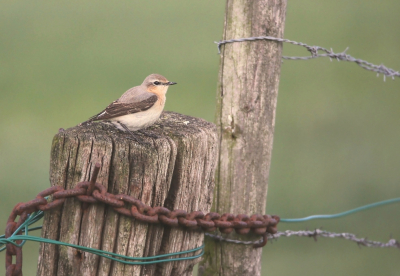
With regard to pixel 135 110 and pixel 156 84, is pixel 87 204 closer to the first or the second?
pixel 135 110

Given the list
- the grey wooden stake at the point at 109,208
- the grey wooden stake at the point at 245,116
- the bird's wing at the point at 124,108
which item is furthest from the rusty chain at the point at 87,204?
the bird's wing at the point at 124,108

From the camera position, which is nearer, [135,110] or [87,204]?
[87,204]

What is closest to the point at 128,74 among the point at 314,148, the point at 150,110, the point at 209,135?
the point at 314,148

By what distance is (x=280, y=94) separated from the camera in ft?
42.0

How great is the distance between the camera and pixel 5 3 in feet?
53.5

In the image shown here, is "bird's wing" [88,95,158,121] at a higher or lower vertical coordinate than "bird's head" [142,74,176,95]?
lower

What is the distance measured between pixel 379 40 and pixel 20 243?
14.4 meters

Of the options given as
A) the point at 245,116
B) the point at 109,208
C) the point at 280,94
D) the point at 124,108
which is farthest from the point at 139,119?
the point at 280,94

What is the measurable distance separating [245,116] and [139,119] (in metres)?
0.89

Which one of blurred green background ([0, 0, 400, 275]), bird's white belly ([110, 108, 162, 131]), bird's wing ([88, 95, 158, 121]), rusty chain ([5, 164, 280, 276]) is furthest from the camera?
blurred green background ([0, 0, 400, 275])

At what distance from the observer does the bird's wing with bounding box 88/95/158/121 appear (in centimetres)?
464

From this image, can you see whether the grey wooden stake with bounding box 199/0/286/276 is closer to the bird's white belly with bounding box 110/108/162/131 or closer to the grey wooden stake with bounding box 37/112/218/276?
the bird's white belly with bounding box 110/108/162/131

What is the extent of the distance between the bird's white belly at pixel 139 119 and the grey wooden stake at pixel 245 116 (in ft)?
1.76

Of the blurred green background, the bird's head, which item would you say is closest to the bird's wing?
the bird's head
